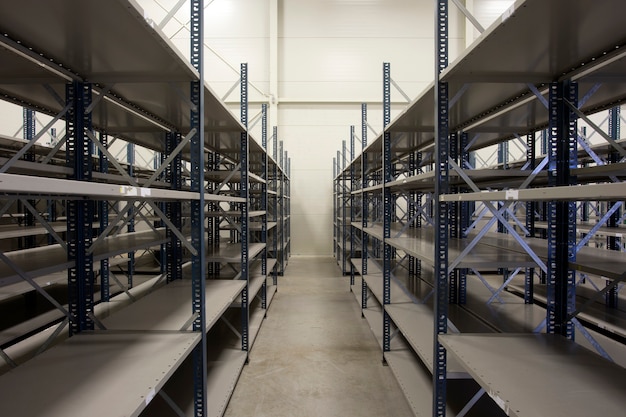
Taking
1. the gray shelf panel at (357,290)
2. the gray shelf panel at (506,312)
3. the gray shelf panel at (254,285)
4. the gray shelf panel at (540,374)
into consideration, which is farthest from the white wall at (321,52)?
the gray shelf panel at (540,374)

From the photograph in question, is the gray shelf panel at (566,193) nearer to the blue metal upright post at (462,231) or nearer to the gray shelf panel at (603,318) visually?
the blue metal upright post at (462,231)

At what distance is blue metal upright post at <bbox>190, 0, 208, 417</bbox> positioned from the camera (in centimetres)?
186

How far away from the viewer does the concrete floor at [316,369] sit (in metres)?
2.43

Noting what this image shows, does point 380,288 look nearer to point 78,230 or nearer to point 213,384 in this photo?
point 213,384

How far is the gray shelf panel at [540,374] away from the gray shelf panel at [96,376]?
1259mm

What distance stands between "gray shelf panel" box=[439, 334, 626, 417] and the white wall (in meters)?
7.50

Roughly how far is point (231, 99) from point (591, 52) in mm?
8089

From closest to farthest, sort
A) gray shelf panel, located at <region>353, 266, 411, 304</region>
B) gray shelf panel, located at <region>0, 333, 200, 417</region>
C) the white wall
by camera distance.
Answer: gray shelf panel, located at <region>0, 333, 200, 417</region> → gray shelf panel, located at <region>353, 266, 411, 304</region> → the white wall

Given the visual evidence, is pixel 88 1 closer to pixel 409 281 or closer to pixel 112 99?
pixel 112 99

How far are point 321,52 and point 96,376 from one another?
859 centimetres

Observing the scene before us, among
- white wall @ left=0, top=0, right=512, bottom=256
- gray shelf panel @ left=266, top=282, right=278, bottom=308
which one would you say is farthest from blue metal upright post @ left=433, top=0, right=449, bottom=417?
white wall @ left=0, top=0, right=512, bottom=256

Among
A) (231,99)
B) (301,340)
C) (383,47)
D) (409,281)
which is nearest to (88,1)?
(301,340)

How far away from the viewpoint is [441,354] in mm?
1793

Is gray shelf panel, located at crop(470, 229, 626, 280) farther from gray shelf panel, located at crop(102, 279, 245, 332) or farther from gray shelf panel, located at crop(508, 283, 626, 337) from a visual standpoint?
gray shelf panel, located at crop(102, 279, 245, 332)
